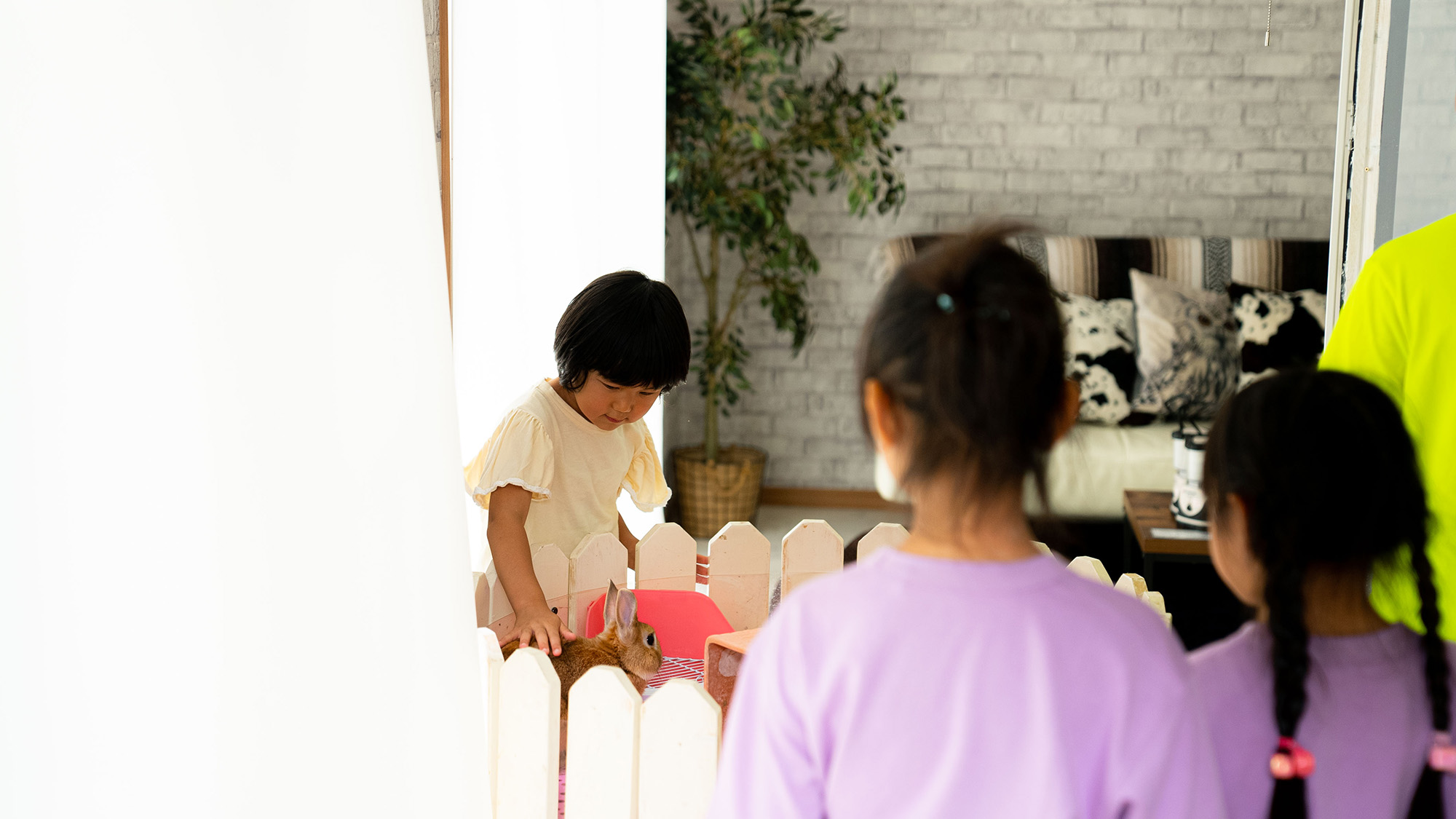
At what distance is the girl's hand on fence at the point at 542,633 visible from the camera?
1.28 meters

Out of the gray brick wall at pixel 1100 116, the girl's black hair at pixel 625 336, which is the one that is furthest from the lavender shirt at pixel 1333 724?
the gray brick wall at pixel 1100 116

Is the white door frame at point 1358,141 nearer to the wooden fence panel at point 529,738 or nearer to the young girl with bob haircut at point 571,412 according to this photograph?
the young girl with bob haircut at point 571,412

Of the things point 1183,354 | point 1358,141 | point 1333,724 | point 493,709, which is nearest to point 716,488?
point 1183,354

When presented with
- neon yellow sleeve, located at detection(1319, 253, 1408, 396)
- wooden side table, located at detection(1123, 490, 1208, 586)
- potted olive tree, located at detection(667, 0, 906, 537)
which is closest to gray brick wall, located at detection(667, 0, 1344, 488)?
potted olive tree, located at detection(667, 0, 906, 537)

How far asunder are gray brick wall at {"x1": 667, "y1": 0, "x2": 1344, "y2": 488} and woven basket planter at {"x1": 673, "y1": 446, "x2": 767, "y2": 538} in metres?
0.26

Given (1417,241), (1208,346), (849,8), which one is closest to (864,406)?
(1417,241)

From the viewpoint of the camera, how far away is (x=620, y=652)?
4.16ft

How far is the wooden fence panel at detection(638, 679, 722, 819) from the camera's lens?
100 cm

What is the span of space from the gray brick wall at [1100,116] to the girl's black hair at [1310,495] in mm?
3468

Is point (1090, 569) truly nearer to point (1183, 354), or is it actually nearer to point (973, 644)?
point (973, 644)

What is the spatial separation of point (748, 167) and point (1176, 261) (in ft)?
5.16

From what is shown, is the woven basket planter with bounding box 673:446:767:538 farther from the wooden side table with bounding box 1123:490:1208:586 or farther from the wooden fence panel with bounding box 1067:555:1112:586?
the wooden fence panel with bounding box 1067:555:1112:586

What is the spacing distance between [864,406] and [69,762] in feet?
1.65

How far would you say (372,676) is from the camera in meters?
0.72
